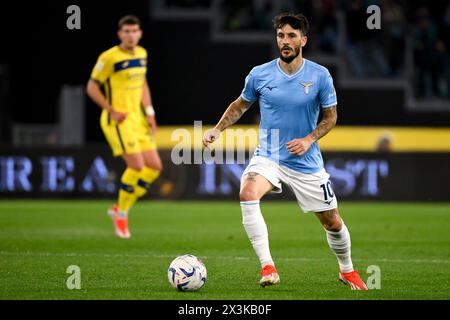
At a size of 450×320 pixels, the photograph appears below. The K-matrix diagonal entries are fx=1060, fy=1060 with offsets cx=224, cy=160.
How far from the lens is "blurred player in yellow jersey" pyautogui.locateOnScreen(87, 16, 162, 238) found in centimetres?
1298

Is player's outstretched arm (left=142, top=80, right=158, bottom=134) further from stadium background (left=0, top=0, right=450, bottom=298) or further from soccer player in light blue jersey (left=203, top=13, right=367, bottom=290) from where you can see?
→ stadium background (left=0, top=0, right=450, bottom=298)

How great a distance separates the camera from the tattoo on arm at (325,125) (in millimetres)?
8367

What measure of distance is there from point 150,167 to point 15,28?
514 inches

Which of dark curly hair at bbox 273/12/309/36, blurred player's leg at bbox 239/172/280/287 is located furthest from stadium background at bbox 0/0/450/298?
blurred player's leg at bbox 239/172/280/287

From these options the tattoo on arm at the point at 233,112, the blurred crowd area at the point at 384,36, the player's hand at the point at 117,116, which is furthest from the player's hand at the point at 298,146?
the blurred crowd area at the point at 384,36

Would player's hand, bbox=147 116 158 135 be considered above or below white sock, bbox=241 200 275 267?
above

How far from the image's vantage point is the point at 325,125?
841 cm

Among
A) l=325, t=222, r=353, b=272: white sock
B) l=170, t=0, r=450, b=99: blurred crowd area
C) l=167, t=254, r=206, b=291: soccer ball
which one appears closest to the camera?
l=167, t=254, r=206, b=291: soccer ball

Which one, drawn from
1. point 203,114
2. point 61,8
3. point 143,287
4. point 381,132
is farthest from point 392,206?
point 143,287

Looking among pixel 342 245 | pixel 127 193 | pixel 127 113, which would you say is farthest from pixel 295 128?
pixel 127 113

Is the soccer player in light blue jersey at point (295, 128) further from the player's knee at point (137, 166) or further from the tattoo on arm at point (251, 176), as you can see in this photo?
the player's knee at point (137, 166)

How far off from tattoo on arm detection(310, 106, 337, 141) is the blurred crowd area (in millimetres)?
15878

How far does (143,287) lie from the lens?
8.32m

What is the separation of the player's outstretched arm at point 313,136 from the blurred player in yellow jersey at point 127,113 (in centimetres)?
490
